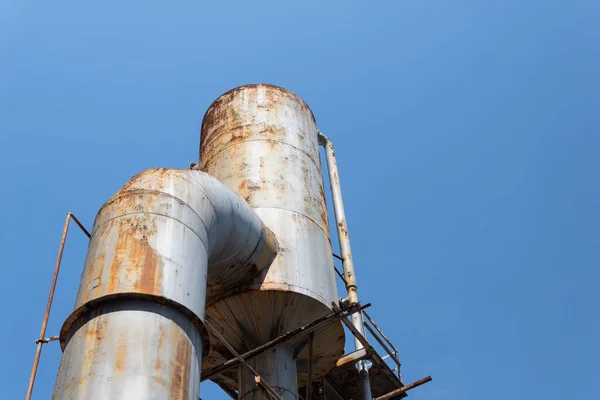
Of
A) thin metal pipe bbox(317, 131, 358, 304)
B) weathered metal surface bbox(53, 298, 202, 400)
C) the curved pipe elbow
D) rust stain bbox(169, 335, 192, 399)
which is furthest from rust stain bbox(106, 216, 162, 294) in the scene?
thin metal pipe bbox(317, 131, 358, 304)

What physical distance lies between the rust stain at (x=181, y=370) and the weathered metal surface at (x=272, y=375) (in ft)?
11.8

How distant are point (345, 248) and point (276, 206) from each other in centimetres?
238

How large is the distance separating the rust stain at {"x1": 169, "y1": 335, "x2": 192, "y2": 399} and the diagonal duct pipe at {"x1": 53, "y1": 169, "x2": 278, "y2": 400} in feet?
0.03

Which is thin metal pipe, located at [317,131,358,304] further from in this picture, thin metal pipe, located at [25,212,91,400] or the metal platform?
thin metal pipe, located at [25,212,91,400]

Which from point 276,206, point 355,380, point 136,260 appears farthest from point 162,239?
point 355,380

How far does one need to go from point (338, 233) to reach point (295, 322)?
3.37 meters

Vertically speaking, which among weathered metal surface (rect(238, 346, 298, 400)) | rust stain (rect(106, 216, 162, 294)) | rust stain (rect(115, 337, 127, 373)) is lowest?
rust stain (rect(115, 337, 127, 373))

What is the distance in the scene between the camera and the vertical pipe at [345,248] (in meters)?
12.9

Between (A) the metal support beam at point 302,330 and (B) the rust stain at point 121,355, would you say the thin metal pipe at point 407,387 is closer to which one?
(A) the metal support beam at point 302,330

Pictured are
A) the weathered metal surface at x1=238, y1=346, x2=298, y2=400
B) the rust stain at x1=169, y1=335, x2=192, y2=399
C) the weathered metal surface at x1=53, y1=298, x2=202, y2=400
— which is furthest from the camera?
the weathered metal surface at x1=238, y1=346, x2=298, y2=400

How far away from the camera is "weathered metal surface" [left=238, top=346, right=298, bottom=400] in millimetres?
10578

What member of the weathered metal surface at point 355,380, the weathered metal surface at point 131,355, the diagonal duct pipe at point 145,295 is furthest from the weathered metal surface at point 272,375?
the weathered metal surface at point 131,355

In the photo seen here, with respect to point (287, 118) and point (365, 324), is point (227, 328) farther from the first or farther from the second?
point (287, 118)

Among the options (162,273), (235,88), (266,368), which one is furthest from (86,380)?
(235,88)
